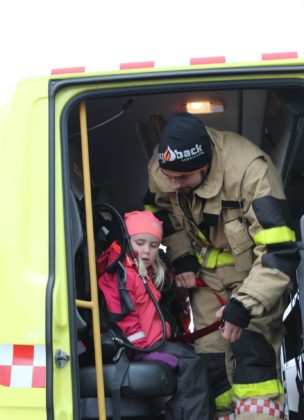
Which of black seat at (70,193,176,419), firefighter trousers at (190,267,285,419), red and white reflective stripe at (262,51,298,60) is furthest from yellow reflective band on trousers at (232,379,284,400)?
red and white reflective stripe at (262,51,298,60)

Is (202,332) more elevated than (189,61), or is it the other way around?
(189,61)

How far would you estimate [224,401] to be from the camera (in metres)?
2.82

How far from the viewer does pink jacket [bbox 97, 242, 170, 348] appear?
105 inches

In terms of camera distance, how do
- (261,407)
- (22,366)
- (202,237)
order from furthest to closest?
1. (202,237)
2. (261,407)
3. (22,366)

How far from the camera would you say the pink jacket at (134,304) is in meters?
2.67

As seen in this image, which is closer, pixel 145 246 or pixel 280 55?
pixel 280 55

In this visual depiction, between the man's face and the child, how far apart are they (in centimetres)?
23

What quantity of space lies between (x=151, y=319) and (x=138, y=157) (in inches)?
40.2

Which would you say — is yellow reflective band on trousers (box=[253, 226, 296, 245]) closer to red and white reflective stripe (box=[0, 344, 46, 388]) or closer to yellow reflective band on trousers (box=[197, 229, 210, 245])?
yellow reflective band on trousers (box=[197, 229, 210, 245])

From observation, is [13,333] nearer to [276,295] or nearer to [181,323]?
[276,295]

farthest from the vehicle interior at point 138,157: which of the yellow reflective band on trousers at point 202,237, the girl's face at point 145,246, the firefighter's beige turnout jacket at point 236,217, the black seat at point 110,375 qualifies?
the yellow reflective band on trousers at point 202,237

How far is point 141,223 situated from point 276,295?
0.71m

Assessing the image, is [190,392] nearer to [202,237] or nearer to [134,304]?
[134,304]

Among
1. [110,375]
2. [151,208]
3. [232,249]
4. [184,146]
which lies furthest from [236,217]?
[110,375]
